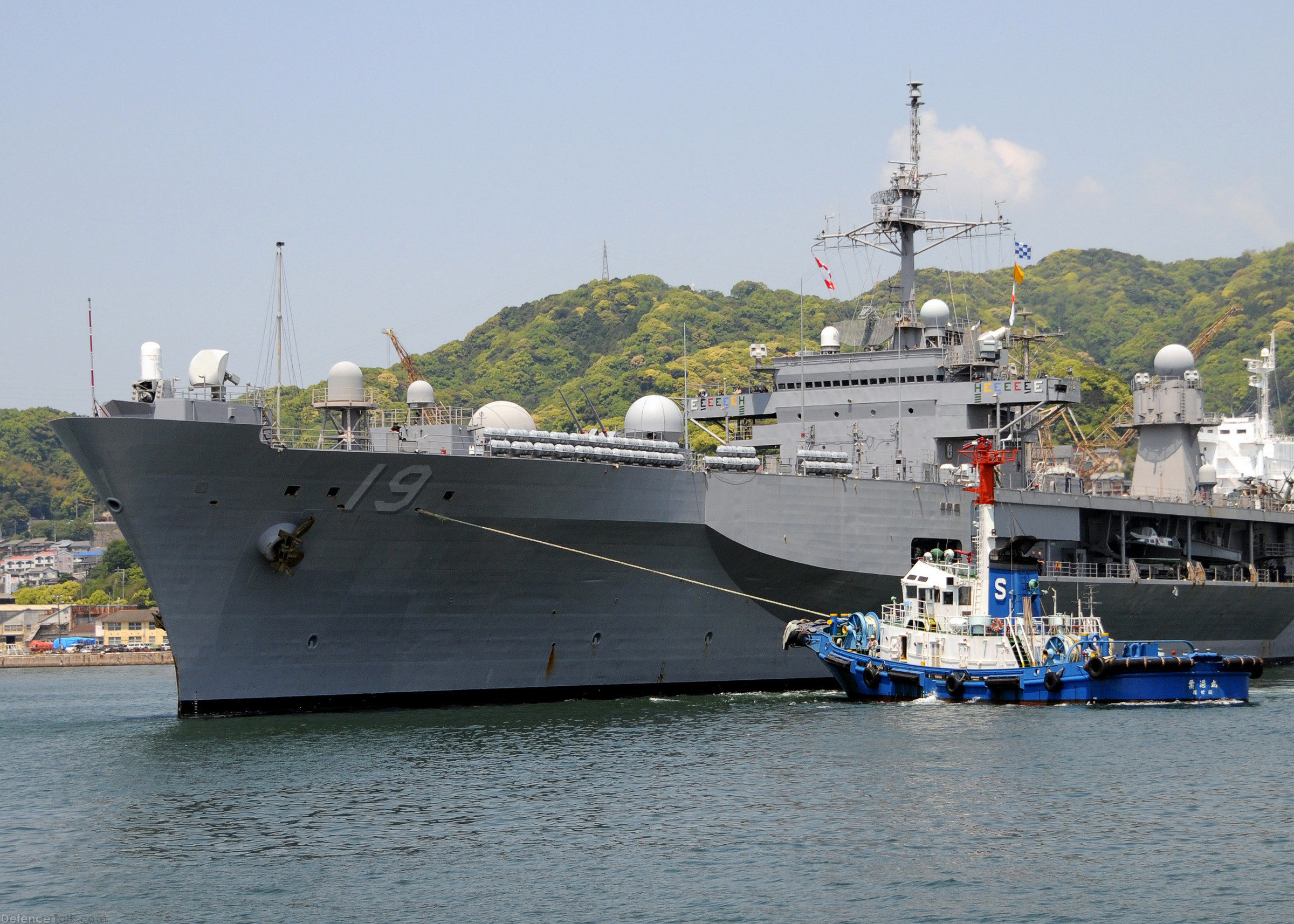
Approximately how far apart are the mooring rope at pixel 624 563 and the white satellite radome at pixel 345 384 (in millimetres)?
3248

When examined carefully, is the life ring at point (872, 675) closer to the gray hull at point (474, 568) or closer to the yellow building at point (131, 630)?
the gray hull at point (474, 568)

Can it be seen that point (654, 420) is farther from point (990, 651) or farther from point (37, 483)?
point (37, 483)

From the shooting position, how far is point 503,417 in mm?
27234

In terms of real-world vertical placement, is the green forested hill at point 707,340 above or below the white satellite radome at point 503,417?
above

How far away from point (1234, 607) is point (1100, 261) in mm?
111591

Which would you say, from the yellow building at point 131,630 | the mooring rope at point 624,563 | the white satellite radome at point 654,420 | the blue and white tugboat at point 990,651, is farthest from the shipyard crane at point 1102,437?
the yellow building at point 131,630

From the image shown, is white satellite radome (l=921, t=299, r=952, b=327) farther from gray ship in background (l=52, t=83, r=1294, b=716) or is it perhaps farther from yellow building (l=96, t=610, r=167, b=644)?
yellow building (l=96, t=610, r=167, b=644)

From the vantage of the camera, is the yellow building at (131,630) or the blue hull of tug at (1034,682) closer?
the blue hull of tug at (1034,682)

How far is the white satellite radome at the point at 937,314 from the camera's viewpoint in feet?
112

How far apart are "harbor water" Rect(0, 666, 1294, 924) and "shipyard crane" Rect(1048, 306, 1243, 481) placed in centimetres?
1819

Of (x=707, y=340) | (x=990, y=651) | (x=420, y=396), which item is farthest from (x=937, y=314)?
(x=707, y=340)

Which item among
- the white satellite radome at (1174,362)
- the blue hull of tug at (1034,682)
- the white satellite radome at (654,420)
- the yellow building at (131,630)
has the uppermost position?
the white satellite radome at (1174,362)

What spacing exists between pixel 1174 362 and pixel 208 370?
27.7 meters

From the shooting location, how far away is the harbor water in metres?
13.9
